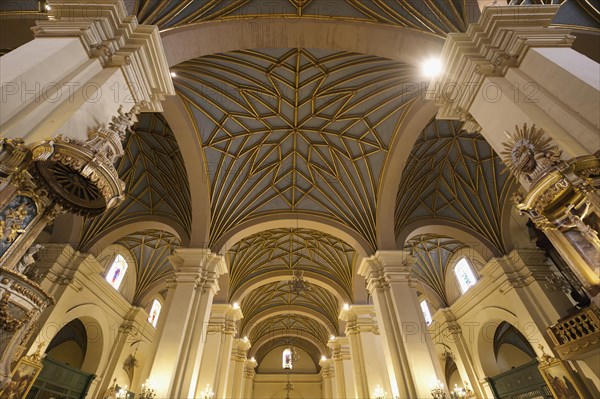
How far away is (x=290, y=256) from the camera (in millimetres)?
17312

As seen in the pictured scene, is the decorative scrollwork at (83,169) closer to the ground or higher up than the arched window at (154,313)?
closer to the ground

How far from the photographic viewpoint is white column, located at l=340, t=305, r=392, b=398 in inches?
516

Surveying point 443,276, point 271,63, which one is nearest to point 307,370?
point 443,276

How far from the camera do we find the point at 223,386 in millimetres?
14672

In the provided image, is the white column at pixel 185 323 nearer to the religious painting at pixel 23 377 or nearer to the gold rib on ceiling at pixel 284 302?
the religious painting at pixel 23 377

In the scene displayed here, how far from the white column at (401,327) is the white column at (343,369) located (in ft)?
30.8

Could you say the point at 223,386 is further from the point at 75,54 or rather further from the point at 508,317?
the point at 75,54

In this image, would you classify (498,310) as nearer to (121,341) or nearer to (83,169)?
(83,169)

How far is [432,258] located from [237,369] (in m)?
13.6

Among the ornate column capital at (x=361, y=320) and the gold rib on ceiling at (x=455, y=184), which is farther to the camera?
the ornate column capital at (x=361, y=320)

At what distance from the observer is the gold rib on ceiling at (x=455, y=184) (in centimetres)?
1179

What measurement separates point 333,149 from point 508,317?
987 cm

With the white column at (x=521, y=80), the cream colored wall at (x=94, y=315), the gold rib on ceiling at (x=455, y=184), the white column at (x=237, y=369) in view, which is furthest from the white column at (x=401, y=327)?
the white column at (x=237, y=369)

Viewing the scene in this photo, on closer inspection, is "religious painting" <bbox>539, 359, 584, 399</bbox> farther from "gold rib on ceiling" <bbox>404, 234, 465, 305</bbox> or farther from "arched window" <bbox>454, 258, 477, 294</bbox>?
"gold rib on ceiling" <bbox>404, 234, 465, 305</bbox>
